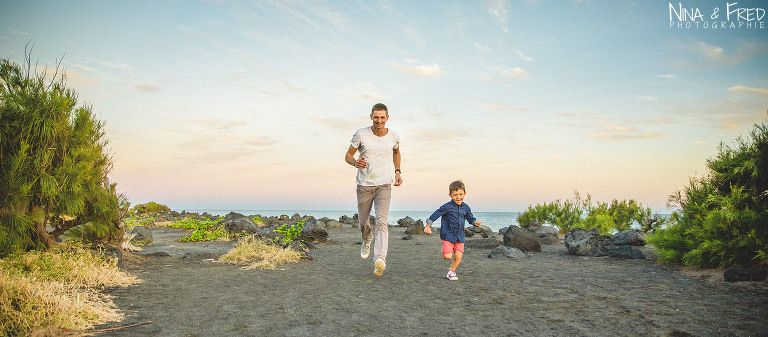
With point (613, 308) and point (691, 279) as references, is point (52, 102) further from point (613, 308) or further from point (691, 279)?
point (691, 279)

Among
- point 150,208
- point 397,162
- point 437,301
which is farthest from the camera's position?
point 150,208

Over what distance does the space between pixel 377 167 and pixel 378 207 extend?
651 mm

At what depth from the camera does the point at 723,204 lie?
7551 mm

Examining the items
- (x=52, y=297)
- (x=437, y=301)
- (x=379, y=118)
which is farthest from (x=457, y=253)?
(x=52, y=297)

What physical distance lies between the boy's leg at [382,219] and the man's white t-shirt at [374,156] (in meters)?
0.15

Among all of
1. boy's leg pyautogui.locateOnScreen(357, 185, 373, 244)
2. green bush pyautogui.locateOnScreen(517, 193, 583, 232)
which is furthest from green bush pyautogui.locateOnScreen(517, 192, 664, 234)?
boy's leg pyautogui.locateOnScreen(357, 185, 373, 244)

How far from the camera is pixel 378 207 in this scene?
711 cm

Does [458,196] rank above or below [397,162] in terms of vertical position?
below

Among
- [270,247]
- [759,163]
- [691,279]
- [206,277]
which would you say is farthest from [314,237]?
[759,163]

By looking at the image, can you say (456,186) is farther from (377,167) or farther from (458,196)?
(377,167)

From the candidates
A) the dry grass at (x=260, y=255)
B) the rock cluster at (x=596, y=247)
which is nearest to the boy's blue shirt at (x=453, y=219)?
the dry grass at (x=260, y=255)

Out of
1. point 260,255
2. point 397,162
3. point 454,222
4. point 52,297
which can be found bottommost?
point 260,255

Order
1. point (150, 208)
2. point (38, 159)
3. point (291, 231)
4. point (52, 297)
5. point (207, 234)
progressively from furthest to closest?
point (150, 208), point (207, 234), point (291, 231), point (38, 159), point (52, 297)

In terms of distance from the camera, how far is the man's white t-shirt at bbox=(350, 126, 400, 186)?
7.07 m
